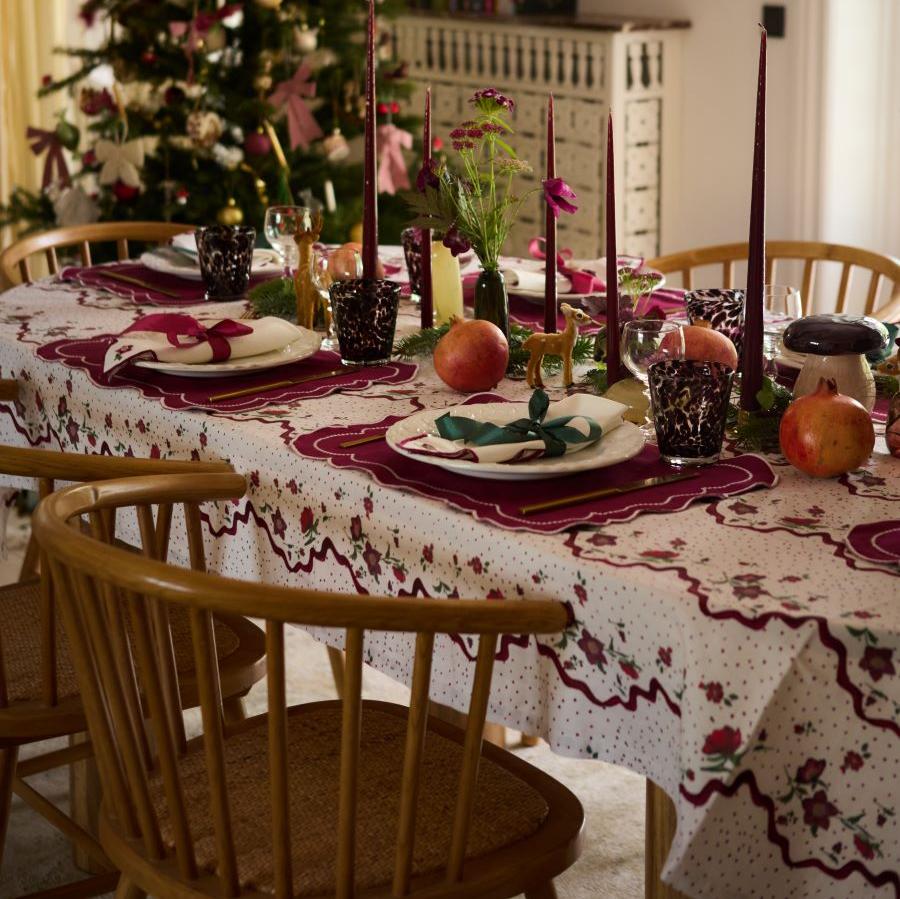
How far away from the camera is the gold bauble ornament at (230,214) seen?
3.65 meters

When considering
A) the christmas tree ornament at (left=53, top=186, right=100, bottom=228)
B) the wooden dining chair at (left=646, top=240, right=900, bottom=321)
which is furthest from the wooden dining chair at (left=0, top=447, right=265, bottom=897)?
the christmas tree ornament at (left=53, top=186, right=100, bottom=228)

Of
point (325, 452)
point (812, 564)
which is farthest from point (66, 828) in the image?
point (812, 564)

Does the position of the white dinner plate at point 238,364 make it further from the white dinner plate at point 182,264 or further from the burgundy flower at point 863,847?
the burgundy flower at point 863,847

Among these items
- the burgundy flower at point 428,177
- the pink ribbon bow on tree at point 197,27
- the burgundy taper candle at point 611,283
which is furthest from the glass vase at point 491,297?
the pink ribbon bow on tree at point 197,27

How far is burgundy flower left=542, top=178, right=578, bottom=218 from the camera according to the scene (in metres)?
1.78

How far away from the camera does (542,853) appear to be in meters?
1.37

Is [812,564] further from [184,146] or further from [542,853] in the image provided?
[184,146]

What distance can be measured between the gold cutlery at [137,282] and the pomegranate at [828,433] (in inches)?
49.0

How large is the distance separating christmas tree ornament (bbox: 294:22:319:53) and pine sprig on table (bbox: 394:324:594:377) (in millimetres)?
1808

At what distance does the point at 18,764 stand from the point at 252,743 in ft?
1.91

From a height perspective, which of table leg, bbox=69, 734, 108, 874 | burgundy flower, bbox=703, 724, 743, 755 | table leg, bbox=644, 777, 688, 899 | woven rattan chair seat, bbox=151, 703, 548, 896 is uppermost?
burgundy flower, bbox=703, 724, 743, 755

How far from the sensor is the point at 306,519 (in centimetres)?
159

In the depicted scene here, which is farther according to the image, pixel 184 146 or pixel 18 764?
pixel 184 146

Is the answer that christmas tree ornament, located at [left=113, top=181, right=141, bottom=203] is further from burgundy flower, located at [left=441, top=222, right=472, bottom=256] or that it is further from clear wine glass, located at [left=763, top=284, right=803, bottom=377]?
clear wine glass, located at [left=763, top=284, right=803, bottom=377]
